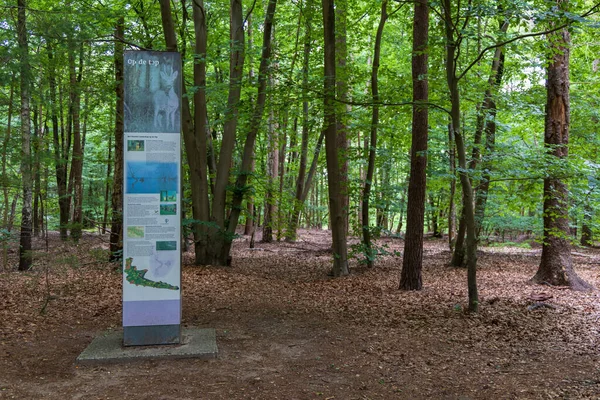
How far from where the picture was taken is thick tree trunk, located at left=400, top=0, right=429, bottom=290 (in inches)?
350

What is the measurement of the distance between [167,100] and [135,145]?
2.07ft

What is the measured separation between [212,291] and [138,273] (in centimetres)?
381

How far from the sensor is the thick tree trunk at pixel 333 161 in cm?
934

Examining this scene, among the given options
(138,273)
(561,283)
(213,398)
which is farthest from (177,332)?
(561,283)

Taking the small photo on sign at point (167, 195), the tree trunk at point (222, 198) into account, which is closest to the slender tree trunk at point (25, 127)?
the tree trunk at point (222, 198)

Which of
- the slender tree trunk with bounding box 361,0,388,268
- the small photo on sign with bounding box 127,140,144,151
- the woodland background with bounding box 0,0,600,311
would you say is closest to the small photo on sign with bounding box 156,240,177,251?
the small photo on sign with bounding box 127,140,144,151

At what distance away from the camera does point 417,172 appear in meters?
8.89

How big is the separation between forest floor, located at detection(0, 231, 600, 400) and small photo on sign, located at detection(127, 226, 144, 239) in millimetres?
1361

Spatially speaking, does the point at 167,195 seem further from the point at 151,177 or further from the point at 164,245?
the point at 164,245

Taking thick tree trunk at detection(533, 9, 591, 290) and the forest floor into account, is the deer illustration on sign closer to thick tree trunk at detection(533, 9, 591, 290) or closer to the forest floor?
the forest floor

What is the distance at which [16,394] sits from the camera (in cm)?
401

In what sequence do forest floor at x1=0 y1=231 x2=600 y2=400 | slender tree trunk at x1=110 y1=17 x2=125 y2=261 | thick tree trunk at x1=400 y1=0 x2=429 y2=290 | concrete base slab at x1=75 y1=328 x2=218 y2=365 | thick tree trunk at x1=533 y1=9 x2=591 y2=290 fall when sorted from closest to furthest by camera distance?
forest floor at x1=0 y1=231 x2=600 y2=400, concrete base slab at x1=75 y1=328 x2=218 y2=365, thick tree trunk at x1=400 y1=0 x2=429 y2=290, thick tree trunk at x1=533 y1=9 x2=591 y2=290, slender tree trunk at x1=110 y1=17 x2=125 y2=261

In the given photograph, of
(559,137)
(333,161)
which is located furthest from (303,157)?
(559,137)

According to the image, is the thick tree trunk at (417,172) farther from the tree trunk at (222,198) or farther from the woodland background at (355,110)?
the tree trunk at (222,198)
